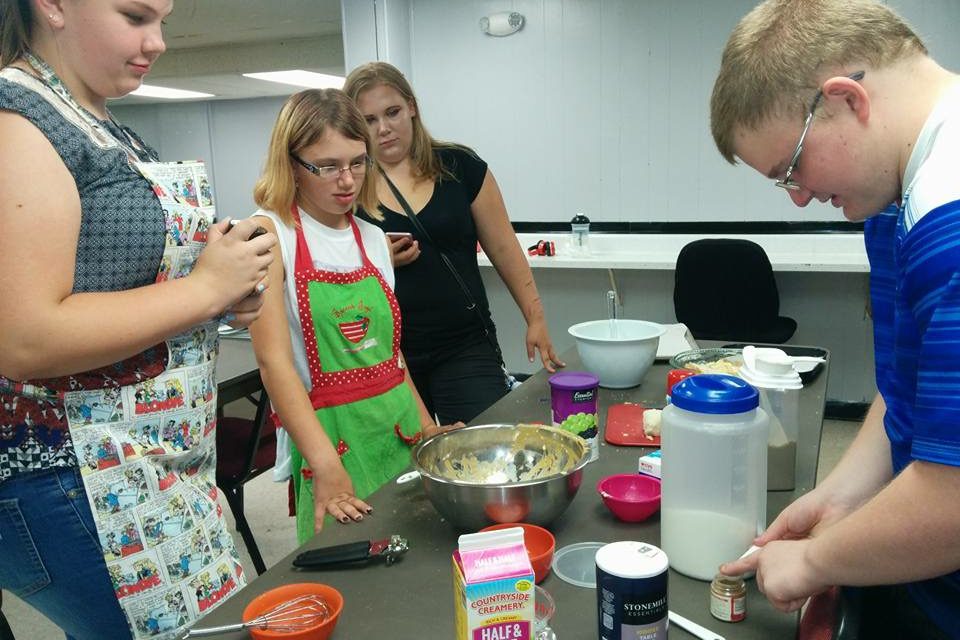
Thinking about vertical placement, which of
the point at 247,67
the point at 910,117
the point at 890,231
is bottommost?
the point at 890,231

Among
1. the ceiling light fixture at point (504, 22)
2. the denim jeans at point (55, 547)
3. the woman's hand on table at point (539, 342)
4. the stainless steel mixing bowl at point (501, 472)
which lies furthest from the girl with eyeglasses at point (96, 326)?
the ceiling light fixture at point (504, 22)

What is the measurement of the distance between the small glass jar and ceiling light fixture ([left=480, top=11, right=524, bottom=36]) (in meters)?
4.14

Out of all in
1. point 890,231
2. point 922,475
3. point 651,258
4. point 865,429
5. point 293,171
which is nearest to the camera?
point 922,475

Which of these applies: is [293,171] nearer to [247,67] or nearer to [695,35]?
[695,35]

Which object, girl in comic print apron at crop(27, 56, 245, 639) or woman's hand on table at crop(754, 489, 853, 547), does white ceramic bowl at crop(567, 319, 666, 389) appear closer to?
woman's hand on table at crop(754, 489, 853, 547)

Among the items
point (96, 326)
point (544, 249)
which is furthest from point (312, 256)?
point (544, 249)

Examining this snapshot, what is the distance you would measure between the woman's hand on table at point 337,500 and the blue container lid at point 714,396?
1.80 ft

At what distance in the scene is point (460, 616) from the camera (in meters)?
0.79

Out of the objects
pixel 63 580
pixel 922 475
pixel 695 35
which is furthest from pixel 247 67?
pixel 922 475

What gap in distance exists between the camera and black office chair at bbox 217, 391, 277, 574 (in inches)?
95.9

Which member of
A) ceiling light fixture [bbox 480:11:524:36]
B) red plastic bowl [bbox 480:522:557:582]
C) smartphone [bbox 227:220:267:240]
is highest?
ceiling light fixture [bbox 480:11:524:36]

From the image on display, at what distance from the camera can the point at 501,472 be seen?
4.14ft

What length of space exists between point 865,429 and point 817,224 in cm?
332

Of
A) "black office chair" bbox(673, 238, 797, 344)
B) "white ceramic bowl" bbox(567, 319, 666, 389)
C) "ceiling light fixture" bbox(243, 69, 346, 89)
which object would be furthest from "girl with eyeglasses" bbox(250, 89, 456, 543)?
"ceiling light fixture" bbox(243, 69, 346, 89)
